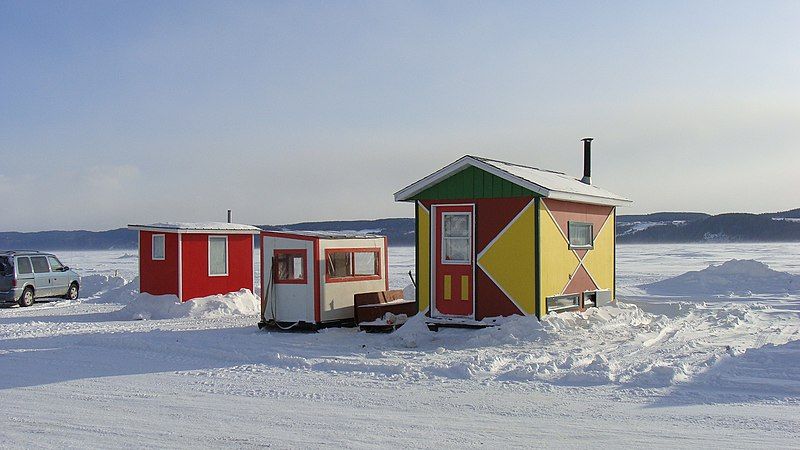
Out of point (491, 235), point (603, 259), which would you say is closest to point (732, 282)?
point (603, 259)

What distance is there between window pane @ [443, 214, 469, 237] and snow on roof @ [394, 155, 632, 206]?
811 mm

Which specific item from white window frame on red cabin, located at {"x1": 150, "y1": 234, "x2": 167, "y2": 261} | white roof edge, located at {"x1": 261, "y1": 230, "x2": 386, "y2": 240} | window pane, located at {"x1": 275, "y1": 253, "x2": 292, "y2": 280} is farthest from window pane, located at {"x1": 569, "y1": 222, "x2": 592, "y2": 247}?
white window frame on red cabin, located at {"x1": 150, "y1": 234, "x2": 167, "y2": 261}

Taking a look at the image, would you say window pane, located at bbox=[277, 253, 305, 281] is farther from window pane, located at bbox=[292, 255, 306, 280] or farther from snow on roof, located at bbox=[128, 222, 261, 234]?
snow on roof, located at bbox=[128, 222, 261, 234]

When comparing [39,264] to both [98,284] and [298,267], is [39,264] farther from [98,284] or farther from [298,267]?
[298,267]

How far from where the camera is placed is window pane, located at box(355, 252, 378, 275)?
18172 millimetres

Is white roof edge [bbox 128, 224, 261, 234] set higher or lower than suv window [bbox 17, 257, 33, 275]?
higher

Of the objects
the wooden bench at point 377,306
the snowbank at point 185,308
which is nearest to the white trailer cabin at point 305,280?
the wooden bench at point 377,306

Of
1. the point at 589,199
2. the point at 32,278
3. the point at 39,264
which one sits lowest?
the point at 32,278

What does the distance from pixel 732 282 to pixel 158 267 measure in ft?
62.0

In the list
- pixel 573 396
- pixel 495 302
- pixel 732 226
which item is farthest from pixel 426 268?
pixel 732 226

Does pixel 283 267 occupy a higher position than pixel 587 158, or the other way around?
pixel 587 158

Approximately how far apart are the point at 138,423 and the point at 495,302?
8669mm

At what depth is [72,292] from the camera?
2653 centimetres

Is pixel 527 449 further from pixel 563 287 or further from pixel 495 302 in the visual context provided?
pixel 563 287
